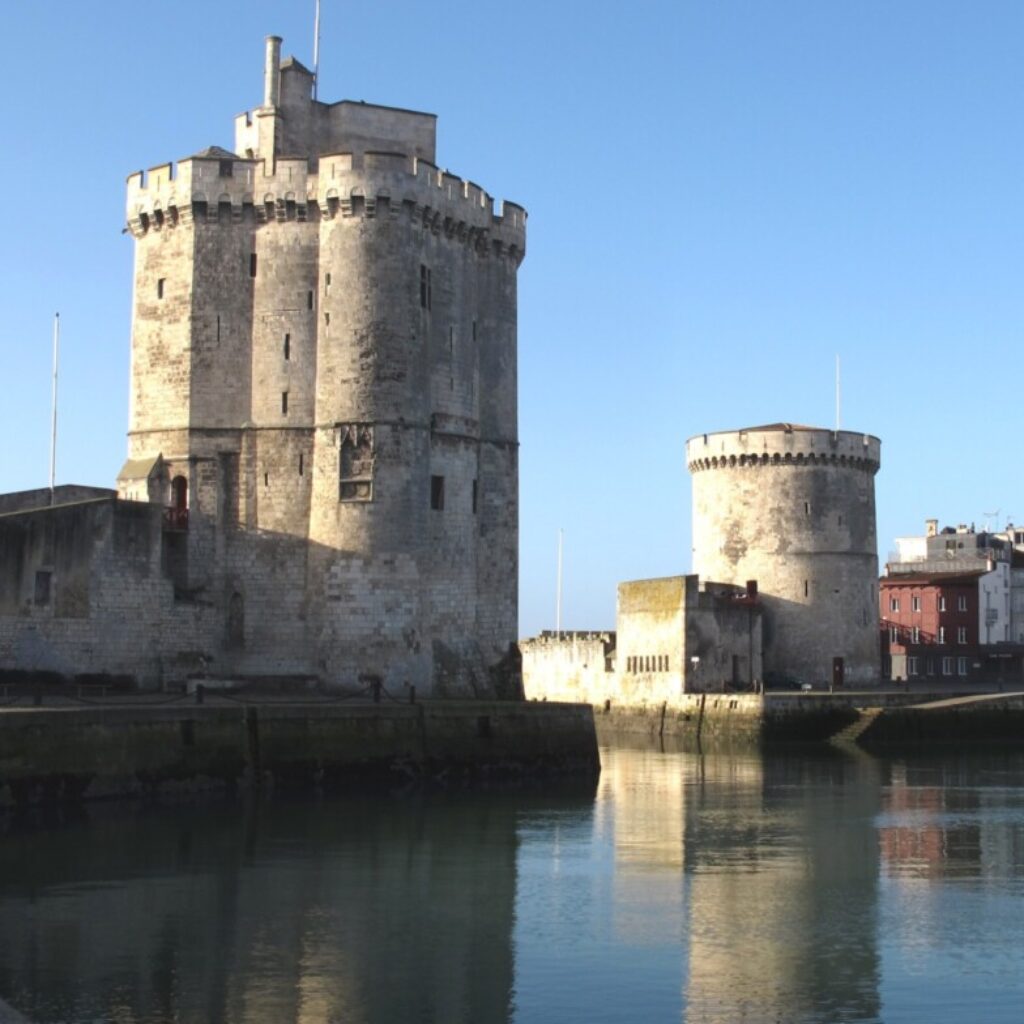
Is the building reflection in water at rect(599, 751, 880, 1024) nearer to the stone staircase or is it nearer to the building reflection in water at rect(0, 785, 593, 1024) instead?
the building reflection in water at rect(0, 785, 593, 1024)

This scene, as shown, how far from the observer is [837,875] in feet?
77.6

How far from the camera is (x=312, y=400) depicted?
37.8 meters

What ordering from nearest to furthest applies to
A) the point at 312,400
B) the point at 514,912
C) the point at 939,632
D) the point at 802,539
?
the point at 514,912
the point at 312,400
the point at 802,539
the point at 939,632

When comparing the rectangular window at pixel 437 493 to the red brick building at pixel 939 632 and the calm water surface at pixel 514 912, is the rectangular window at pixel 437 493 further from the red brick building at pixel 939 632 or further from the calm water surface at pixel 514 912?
the red brick building at pixel 939 632

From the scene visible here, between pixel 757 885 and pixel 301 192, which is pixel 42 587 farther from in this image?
pixel 757 885

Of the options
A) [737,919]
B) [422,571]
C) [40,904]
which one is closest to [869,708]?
[422,571]

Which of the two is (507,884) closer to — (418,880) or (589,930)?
(418,880)

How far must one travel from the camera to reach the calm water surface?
16516 mm

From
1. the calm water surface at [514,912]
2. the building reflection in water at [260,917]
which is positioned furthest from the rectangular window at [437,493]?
the building reflection in water at [260,917]

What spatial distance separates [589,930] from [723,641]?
33006mm

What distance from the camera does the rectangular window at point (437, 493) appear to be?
127 ft

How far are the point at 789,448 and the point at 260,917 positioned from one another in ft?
134

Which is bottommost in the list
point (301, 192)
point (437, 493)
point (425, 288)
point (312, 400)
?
point (437, 493)

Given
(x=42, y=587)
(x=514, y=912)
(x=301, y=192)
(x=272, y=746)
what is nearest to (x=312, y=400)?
(x=301, y=192)
